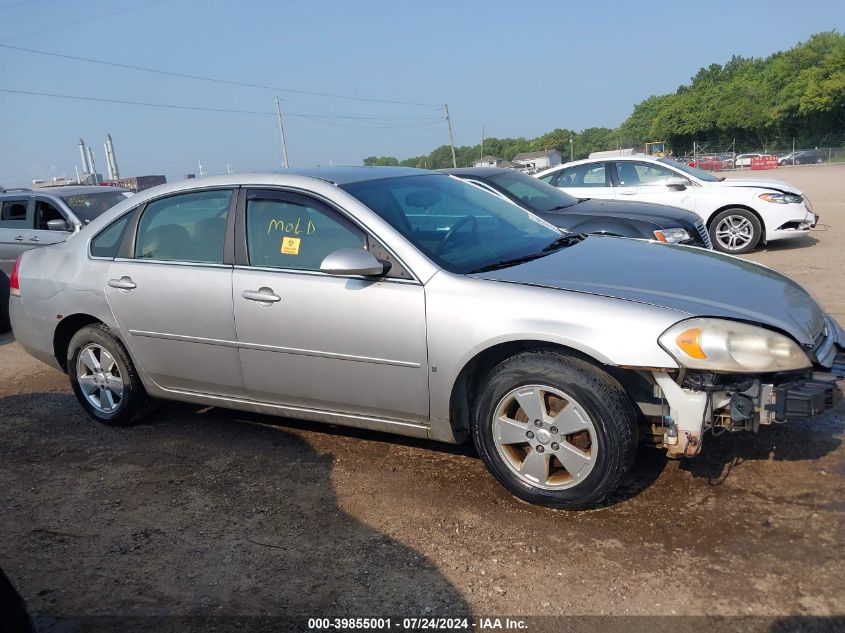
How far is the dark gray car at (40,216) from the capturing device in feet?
33.9

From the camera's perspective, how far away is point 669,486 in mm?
3488

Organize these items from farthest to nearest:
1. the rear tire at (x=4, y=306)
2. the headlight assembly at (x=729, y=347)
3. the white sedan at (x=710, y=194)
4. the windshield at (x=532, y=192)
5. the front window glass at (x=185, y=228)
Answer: the white sedan at (x=710, y=194) < the rear tire at (x=4, y=306) < the windshield at (x=532, y=192) < the front window glass at (x=185, y=228) < the headlight assembly at (x=729, y=347)

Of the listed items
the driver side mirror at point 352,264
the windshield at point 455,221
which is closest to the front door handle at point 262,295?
the driver side mirror at point 352,264

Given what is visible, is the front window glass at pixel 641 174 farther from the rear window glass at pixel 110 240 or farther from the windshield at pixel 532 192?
the rear window glass at pixel 110 240

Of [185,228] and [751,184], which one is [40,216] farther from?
[751,184]

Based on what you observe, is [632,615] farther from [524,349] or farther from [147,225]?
[147,225]

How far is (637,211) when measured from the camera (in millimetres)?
7887

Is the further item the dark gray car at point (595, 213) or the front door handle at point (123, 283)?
the dark gray car at point (595, 213)

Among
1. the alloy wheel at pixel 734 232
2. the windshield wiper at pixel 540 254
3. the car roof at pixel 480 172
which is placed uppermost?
the car roof at pixel 480 172

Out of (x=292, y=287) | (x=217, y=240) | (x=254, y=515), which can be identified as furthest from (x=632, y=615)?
(x=217, y=240)

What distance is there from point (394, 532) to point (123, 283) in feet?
8.10

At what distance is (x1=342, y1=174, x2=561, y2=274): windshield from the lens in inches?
148

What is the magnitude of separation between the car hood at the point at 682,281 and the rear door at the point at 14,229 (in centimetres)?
933

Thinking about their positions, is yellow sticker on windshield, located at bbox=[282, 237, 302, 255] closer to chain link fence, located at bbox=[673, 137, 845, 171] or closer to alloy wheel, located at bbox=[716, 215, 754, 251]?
alloy wheel, located at bbox=[716, 215, 754, 251]
